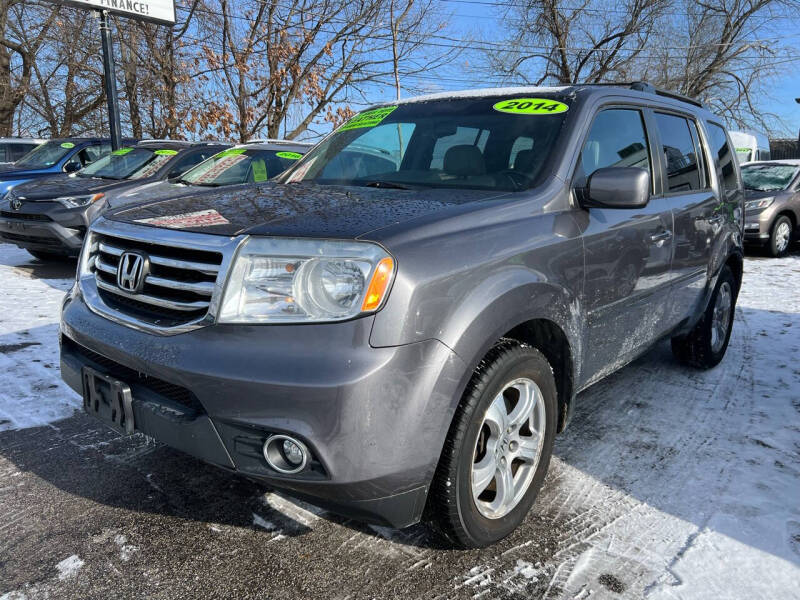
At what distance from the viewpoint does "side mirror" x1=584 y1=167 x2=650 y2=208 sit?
2.54m

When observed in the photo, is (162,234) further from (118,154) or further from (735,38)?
(735,38)

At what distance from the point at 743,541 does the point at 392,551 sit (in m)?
1.36

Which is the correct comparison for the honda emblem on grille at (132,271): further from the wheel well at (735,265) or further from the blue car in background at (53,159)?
the blue car in background at (53,159)

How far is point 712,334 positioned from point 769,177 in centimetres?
872

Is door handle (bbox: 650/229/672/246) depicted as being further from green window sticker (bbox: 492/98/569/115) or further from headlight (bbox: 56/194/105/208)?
headlight (bbox: 56/194/105/208)

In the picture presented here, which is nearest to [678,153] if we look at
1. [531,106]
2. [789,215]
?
[531,106]

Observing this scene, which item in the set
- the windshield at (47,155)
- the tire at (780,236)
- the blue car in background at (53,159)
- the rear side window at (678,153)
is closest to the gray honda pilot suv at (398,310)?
the rear side window at (678,153)

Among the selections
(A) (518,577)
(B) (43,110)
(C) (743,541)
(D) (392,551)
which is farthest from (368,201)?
(B) (43,110)

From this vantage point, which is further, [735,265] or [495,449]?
[735,265]

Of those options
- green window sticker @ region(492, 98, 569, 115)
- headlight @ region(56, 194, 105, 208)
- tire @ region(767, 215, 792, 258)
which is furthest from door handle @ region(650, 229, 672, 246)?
tire @ region(767, 215, 792, 258)

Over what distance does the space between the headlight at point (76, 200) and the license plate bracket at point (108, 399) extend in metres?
5.59

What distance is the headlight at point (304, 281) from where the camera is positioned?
1860 mm

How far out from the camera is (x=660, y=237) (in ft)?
10.8

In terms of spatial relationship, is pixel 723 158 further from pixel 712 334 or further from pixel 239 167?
pixel 239 167
